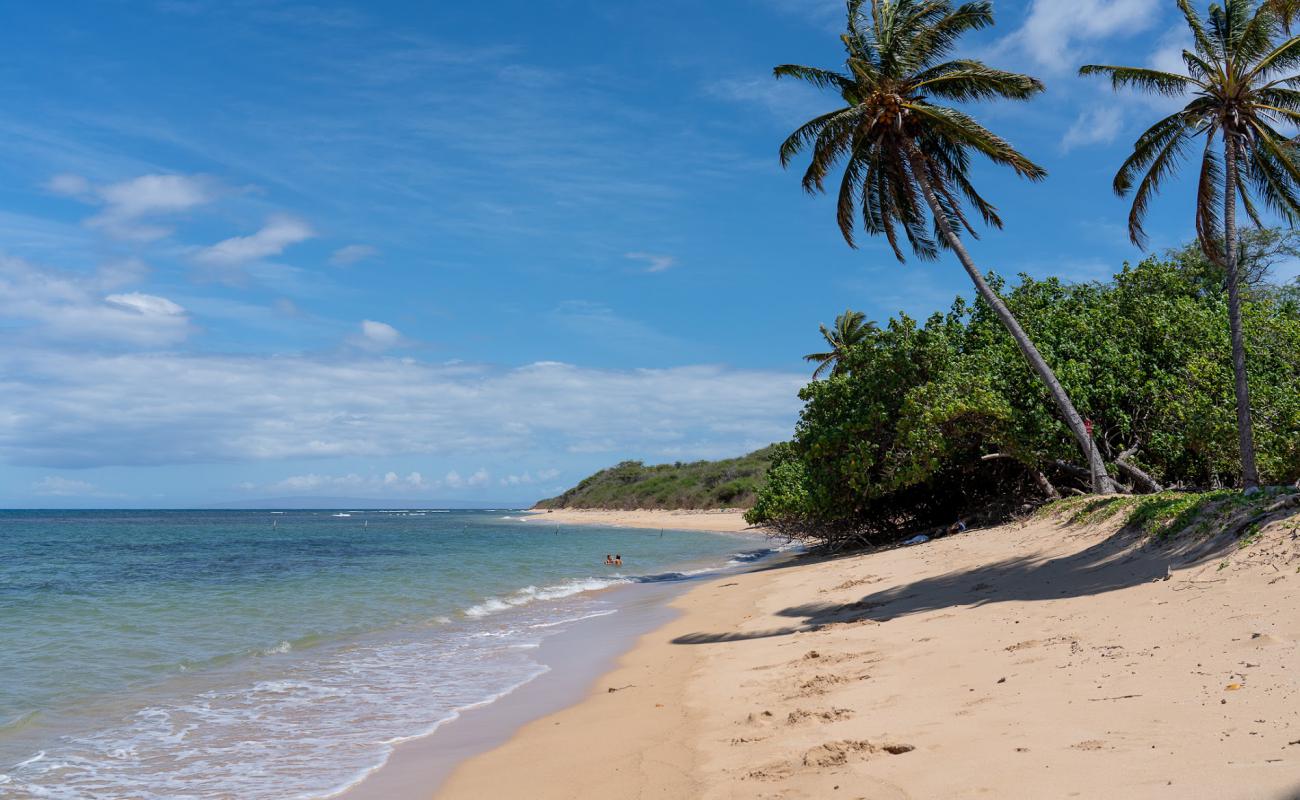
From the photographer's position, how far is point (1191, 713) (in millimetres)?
4883

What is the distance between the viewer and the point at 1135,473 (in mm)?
17703

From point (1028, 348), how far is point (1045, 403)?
263cm

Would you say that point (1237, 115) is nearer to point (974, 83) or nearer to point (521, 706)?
point (974, 83)

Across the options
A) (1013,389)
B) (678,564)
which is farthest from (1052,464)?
(678,564)

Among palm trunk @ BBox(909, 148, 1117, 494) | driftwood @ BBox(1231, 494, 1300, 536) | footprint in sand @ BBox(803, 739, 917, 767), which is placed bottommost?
footprint in sand @ BBox(803, 739, 917, 767)

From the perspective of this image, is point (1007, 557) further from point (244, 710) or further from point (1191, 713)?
point (244, 710)

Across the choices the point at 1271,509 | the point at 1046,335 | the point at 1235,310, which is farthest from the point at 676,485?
the point at 1271,509

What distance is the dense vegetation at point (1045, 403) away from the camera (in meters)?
17.4

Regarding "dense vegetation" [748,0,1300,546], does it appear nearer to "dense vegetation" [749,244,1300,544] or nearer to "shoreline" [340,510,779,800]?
"dense vegetation" [749,244,1300,544]

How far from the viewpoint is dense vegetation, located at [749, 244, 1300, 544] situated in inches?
685

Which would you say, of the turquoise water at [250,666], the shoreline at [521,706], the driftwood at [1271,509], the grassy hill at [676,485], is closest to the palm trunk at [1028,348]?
the driftwood at [1271,509]

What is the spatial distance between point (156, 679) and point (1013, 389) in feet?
60.9

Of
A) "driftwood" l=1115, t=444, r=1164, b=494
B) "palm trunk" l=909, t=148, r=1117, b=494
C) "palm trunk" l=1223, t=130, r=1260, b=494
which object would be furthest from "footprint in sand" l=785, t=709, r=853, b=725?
"driftwood" l=1115, t=444, r=1164, b=494

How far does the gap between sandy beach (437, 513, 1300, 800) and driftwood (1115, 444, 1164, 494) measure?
7.20m
